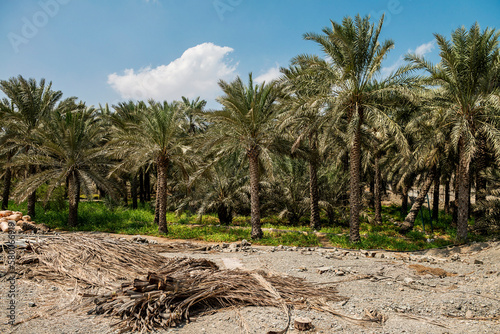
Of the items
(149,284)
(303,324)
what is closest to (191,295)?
(149,284)

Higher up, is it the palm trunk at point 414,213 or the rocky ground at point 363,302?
the palm trunk at point 414,213

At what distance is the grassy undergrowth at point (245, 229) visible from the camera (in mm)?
13836

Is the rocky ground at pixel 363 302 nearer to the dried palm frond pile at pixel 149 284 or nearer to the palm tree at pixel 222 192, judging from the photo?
the dried palm frond pile at pixel 149 284

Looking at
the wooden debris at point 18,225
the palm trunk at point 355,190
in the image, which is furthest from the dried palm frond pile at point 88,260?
the palm trunk at point 355,190

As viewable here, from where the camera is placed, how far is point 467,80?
511 inches

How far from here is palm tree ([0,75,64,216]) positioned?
1795 cm

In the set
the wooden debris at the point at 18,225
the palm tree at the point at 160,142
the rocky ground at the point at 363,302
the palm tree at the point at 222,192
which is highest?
the palm tree at the point at 160,142

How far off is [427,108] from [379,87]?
2887 mm

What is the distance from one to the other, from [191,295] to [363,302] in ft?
11.1

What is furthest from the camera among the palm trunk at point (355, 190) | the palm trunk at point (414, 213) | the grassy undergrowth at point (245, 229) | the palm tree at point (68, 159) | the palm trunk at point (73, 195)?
the palm trunk at point (414, 213)

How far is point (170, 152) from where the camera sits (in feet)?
52.3

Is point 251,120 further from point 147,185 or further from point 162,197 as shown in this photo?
point 147,185

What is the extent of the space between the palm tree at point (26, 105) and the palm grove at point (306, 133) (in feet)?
0.19

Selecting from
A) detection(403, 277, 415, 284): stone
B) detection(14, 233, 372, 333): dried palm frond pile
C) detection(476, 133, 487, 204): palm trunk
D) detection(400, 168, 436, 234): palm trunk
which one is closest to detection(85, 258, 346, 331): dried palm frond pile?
detection(14, 233, 372, 333): dried palm frond pile
